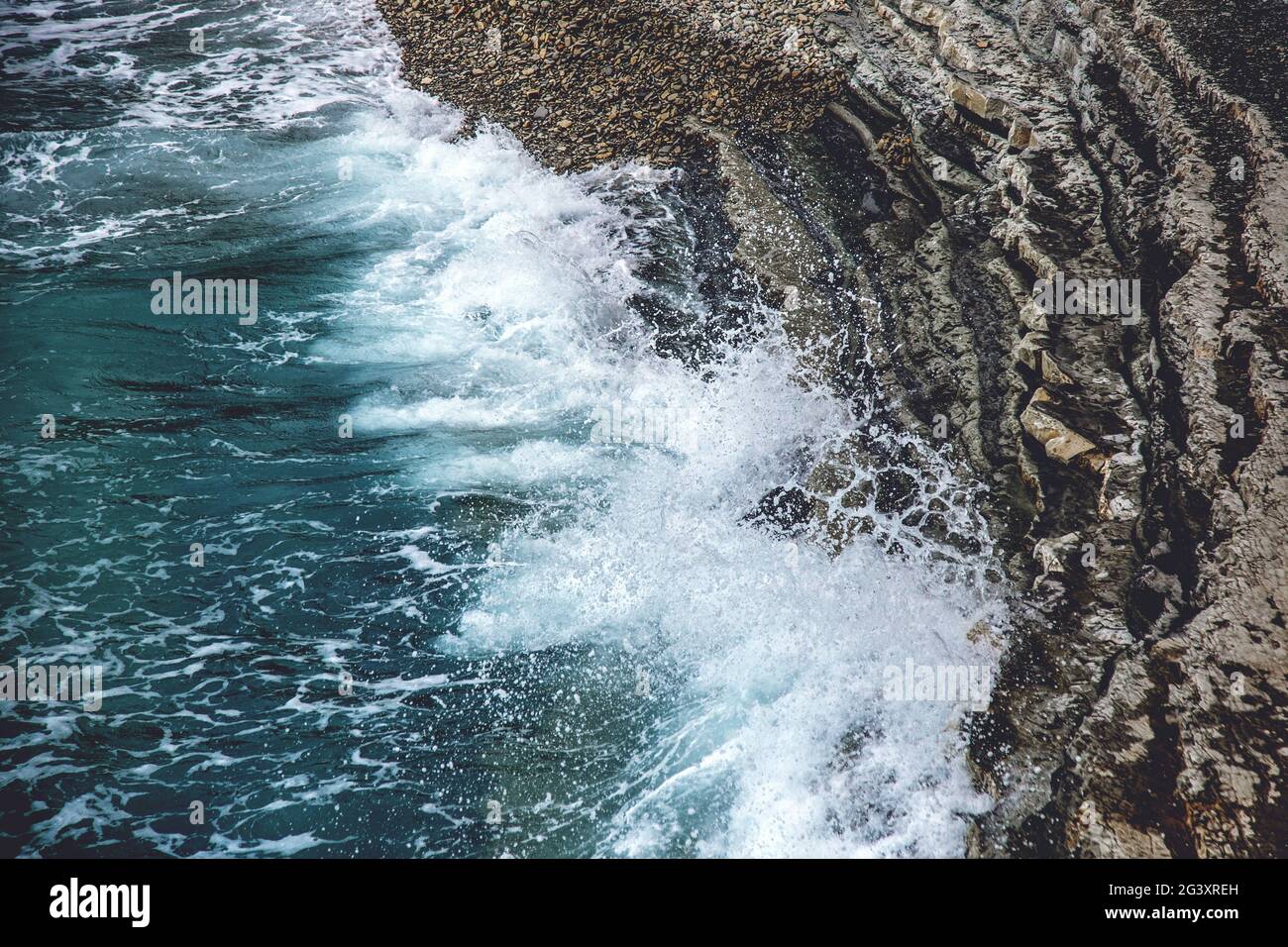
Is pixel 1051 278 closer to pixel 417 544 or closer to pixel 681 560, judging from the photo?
pixel 681 560

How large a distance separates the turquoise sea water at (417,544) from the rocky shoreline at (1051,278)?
67 centimetres

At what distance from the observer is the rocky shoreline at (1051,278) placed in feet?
19.3

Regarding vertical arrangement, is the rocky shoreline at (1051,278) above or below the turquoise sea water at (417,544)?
above

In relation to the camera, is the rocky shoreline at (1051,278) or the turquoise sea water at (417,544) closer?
the rocky shoreline at (1051,278)

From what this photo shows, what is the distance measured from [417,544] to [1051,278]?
7148 millimetres

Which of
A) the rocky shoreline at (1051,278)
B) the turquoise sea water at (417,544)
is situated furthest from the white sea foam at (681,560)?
the rocky shoreline at (1051,278)

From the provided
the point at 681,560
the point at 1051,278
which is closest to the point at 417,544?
the point at 681,560

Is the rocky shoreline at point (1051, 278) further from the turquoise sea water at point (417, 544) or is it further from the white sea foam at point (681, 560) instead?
the turquoise sea water at point (417, 544)

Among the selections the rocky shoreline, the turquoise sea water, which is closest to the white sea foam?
the turquoise sea water

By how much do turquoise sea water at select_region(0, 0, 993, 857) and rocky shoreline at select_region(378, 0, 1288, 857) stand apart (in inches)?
26.4

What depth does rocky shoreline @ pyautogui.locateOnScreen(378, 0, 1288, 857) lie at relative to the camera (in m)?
5.89
